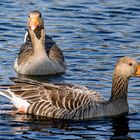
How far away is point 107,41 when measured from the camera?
74.2 ft

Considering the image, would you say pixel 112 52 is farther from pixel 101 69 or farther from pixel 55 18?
pixel 55 18

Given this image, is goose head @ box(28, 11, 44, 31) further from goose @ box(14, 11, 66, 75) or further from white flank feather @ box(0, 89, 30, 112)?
white flank feather @ box(0, 89, 30, 112)

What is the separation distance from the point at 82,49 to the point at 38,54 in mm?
1377

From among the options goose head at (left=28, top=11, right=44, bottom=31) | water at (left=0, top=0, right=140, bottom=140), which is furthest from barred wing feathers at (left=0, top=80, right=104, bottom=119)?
goose head at (left=28, top=11, right=44, bottom=31)

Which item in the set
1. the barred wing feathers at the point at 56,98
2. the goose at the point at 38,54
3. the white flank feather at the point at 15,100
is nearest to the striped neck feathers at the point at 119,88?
the barred wing feathers at the point at 56,98

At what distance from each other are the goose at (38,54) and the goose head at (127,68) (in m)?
3.72

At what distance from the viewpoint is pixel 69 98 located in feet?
53.6

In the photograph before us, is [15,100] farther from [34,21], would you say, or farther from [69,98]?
[34,21]

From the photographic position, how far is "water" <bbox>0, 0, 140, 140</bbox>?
51.3ft

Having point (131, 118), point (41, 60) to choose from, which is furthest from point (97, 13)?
point (131, 118)

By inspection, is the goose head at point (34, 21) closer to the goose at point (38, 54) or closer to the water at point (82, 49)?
the goose at point (38, 54)

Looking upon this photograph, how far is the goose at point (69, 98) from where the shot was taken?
1633cm

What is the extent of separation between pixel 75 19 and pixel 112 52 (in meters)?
4.02

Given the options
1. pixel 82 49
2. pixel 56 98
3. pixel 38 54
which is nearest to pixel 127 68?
pixel 56 98
